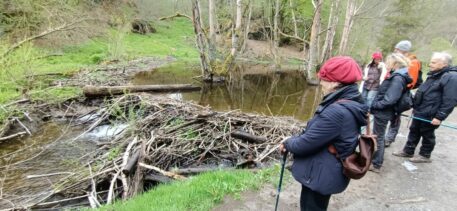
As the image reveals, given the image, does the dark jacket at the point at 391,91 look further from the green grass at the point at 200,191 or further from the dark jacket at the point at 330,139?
the dark jacket at the point at 330,139

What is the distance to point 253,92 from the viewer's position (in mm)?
16531

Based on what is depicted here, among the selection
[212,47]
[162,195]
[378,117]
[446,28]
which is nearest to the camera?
[162,195]

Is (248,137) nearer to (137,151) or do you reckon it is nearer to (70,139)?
(137,151)

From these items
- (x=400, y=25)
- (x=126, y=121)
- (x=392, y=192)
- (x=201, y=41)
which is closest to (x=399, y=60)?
(x=392, y=192)

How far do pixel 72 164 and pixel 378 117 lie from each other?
6.22m

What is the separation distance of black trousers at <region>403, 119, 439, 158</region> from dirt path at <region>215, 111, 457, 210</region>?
0.28 m

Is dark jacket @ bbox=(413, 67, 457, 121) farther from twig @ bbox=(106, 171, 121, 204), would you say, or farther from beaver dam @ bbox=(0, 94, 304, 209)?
twig @ bbox=(106, 171, 121, 204)

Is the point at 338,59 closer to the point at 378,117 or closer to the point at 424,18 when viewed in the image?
the point at 378,117

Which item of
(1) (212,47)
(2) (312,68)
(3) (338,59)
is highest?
(3) (338,59)

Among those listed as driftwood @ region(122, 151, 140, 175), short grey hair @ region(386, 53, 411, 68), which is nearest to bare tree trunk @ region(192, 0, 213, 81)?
driftwood @ region(122, 151, 140, 175)

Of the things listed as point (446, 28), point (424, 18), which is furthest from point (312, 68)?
point (446, 28)

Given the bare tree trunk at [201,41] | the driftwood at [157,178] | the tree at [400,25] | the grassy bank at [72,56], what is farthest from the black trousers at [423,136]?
the tree at [400,25]

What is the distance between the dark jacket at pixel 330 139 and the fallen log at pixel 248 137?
4.53m

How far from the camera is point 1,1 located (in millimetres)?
12789
